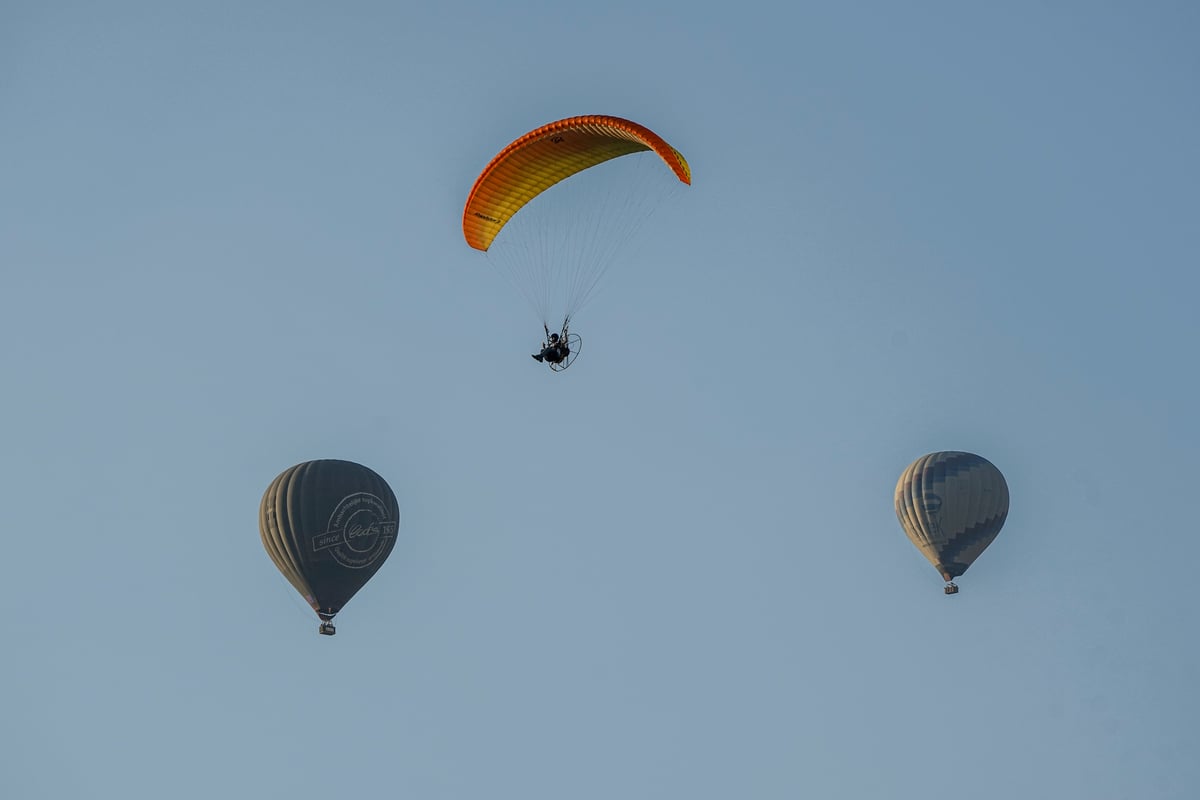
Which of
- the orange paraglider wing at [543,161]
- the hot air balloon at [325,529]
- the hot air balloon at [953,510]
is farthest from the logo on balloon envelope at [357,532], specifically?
the hot air balloon at [953,510]

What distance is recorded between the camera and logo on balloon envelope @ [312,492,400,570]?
55719mm

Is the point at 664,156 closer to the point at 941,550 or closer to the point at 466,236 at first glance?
the point at 466,236

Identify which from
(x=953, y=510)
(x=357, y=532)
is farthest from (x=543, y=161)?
(x=953, y=510)

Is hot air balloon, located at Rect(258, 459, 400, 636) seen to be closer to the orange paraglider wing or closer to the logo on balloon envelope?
the logo on balloon envelope

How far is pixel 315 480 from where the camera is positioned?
2212 inches

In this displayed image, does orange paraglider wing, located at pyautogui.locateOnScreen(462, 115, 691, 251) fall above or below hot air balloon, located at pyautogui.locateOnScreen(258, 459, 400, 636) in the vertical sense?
above

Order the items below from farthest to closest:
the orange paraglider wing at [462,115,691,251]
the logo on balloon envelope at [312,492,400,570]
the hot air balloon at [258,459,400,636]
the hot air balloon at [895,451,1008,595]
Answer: the hot air balloon at [895,451,1008,595], the logo on balloon envelope at [312,492,400,570], the hot air balloon at [258,459,400,636], the orange paraglider wing at [462,115,691,251]

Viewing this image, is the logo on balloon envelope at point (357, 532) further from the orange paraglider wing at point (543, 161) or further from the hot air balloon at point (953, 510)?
the hot air balloon at point (953, 510)

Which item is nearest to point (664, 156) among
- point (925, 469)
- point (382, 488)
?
point (382, 488)

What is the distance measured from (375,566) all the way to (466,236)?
35.3 ft

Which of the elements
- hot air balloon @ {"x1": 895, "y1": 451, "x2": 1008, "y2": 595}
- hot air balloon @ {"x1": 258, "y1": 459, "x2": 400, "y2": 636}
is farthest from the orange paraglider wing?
hot air balloon @ {"x1": 895, "y1": 451, "x2": 1008, "y2": 595}

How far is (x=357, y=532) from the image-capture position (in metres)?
56.2

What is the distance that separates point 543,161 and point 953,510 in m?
20.4

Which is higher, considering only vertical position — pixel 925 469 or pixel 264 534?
pixel 925 469
